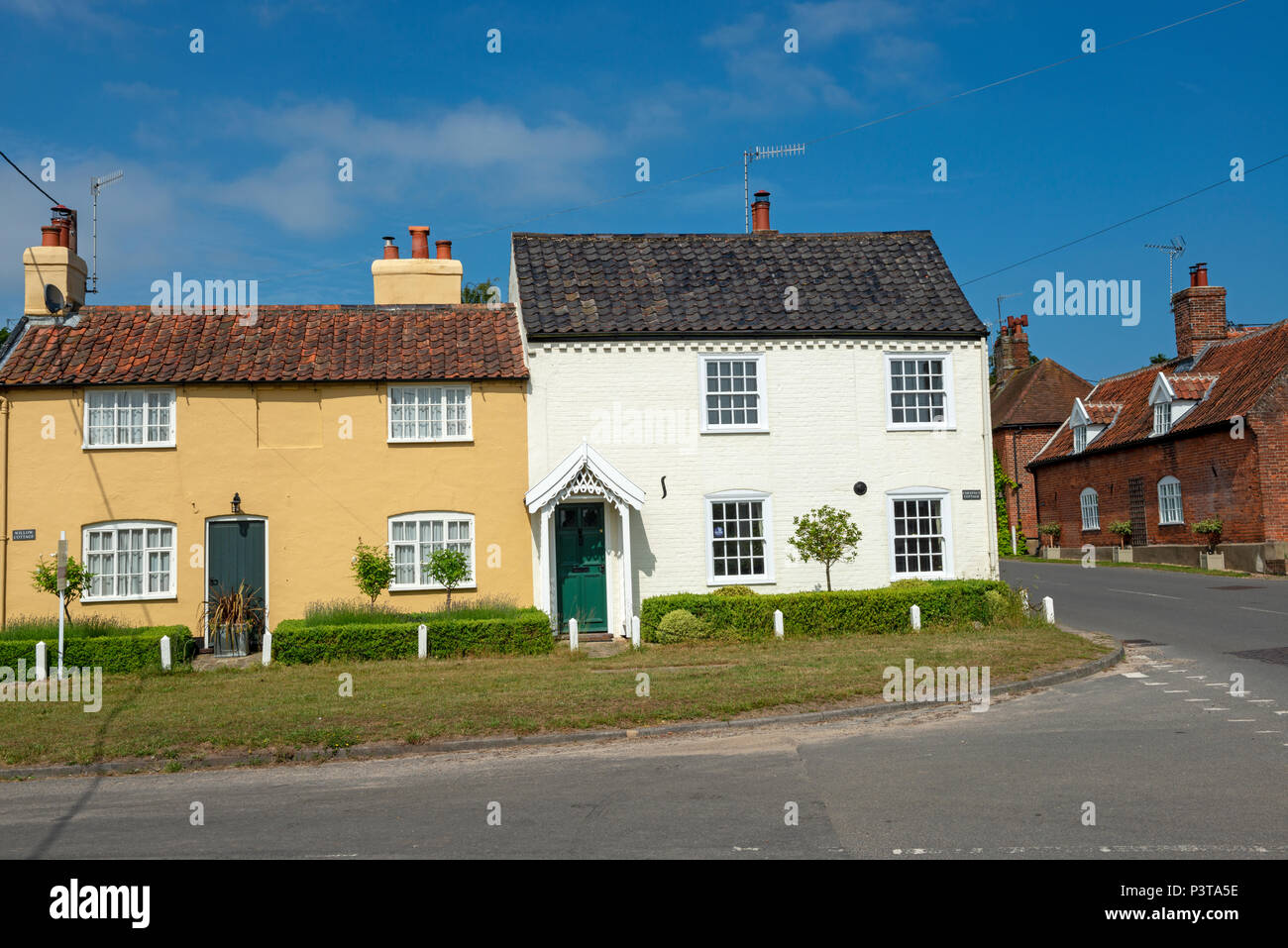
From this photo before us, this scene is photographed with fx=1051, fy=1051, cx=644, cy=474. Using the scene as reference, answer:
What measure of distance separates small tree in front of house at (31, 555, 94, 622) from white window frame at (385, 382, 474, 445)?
582cm

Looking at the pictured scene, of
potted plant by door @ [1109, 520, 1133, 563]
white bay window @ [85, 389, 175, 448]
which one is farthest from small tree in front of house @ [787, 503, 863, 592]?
potted plant by door @ [1109, 520, 1133, 563]

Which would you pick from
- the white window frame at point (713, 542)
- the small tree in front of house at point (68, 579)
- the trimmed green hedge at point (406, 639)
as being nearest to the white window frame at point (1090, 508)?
the white window frame at point (713, 542)

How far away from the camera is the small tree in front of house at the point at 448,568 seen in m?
18.9

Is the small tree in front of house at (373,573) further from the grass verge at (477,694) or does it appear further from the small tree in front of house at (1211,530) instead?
the small tree in front of house at (1211,530)

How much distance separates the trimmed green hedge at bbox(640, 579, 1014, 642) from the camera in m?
18.8

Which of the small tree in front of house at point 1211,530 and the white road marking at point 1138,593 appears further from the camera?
the small tree in front of house at point 1211,530

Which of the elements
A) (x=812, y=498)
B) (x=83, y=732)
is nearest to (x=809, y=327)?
(x=812, y=498)

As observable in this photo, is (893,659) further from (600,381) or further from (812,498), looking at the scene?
(600,381)

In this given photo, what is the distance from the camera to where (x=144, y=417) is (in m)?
20.1

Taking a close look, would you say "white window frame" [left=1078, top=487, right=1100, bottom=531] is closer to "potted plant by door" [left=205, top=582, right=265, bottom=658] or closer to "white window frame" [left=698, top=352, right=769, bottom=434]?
"white window frame" [left=698, top=352, right=769, bottom=434]

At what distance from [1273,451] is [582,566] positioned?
75.9 ft

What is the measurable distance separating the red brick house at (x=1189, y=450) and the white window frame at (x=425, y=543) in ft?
78.5

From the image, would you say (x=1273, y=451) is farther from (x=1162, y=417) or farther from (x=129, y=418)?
(x=129, y=418)

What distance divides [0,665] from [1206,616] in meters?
21.4
